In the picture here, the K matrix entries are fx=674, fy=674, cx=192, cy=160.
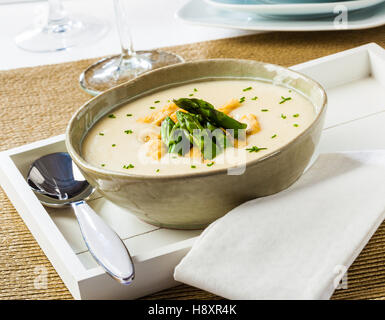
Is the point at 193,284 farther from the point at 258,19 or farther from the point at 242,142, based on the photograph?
the point at 258,19

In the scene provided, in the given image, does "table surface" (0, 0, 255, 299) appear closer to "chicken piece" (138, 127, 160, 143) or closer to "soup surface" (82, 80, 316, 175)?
"soup surface" (82, 80, 316, 175)

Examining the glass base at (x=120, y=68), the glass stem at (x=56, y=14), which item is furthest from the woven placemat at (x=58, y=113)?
the glass stem at (x=56, y=14)

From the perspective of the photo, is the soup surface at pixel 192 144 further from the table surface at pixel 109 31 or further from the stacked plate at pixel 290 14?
the table surface at pixel 109 31

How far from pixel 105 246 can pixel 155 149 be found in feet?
0.60

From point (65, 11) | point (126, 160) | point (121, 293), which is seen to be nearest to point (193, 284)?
point (121, 293)

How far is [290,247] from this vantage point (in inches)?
36.1

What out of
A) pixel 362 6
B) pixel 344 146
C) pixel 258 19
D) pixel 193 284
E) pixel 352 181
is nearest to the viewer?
pixel 193 284

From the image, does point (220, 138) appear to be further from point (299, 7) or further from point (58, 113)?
point (299, 7)

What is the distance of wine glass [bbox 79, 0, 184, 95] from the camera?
1758 millimetres

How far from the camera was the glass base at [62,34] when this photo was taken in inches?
83.9

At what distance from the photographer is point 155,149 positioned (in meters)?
1.06

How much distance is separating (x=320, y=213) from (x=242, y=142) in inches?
6.9

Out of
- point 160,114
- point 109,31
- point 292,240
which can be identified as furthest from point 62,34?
point 292,240

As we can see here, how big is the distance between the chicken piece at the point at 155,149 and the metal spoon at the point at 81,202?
128mm
